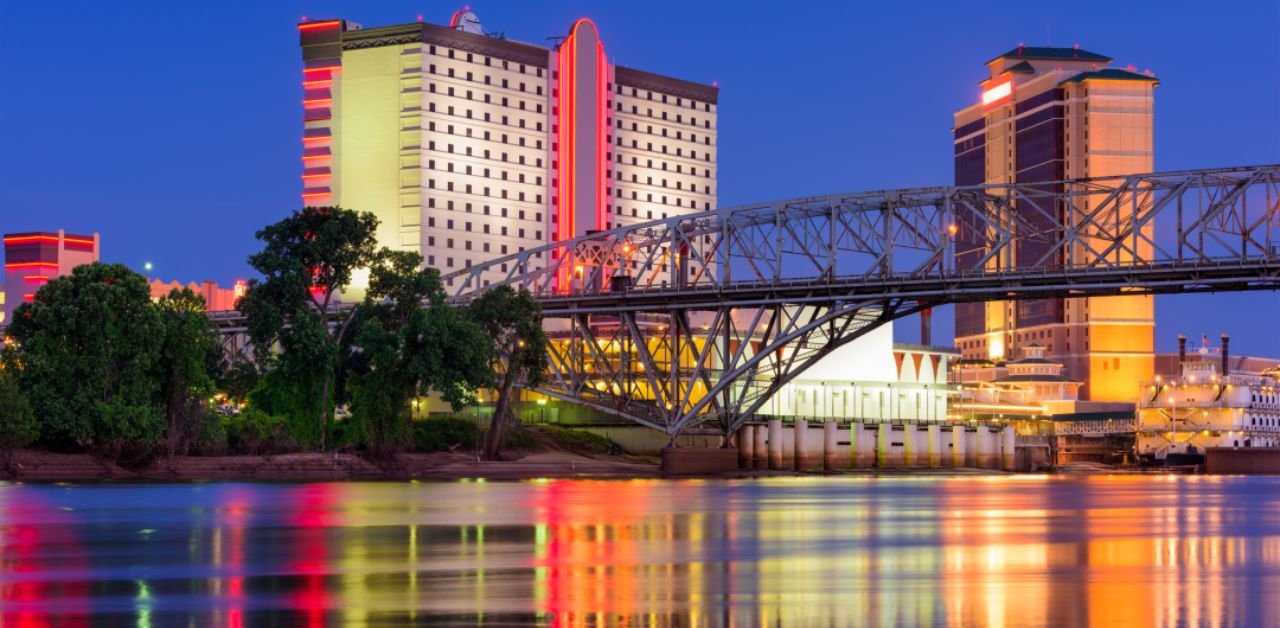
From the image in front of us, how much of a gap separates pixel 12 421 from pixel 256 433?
18661 mm

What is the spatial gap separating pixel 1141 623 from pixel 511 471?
3373 inches

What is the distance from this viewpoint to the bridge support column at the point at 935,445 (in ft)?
463

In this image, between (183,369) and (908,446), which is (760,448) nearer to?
(908,446)

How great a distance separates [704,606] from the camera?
22.4 meters

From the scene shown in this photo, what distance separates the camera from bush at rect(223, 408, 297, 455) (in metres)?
94.4

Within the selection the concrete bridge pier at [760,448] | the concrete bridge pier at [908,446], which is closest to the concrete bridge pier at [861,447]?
the concrete bridge pier at [908,446]

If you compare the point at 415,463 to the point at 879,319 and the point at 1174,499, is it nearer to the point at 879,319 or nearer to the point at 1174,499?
the point at 879,319

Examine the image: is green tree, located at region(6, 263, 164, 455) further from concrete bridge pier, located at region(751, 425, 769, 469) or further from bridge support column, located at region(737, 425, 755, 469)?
concrete bridge pier, located at region(751, 425, 769, 469)

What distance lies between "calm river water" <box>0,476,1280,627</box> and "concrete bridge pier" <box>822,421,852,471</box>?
78304 mm

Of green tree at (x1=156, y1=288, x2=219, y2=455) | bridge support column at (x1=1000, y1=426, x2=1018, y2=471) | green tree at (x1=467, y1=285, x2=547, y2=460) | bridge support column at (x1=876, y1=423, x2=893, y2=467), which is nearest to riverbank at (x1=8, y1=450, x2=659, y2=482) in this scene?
green tree at (x1=156, y1=288, x2=219, y2=455)

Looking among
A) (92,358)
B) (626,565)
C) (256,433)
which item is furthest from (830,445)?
(626,565)

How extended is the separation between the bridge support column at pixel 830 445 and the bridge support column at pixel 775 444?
5385 millimetres

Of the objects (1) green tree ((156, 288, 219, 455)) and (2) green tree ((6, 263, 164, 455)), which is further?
(1) green tree ((156, 288, 219, 455))

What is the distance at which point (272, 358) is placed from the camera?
341 feet
